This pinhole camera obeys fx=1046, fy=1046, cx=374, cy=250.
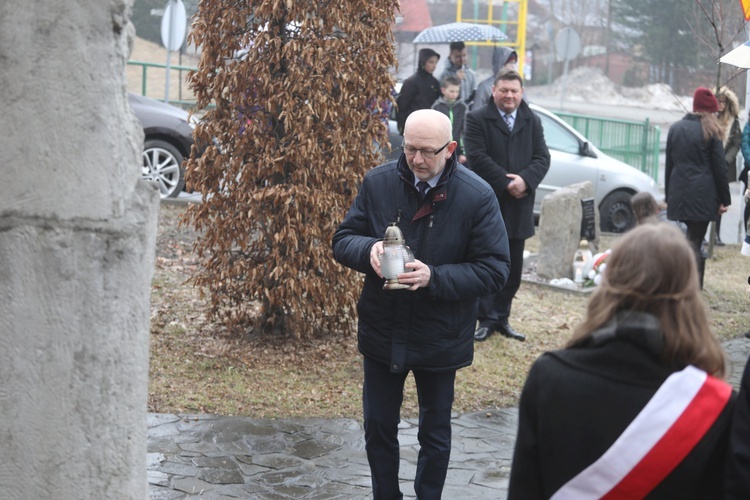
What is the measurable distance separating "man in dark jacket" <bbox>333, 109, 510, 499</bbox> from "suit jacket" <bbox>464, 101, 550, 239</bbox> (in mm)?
3441

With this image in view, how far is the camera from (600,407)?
2.61 metres

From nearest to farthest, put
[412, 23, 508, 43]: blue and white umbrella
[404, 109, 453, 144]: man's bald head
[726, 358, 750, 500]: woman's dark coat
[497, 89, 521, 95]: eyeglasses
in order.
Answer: [726, 358, 750, 500]: woman's dark coat
[404, 109, 453, 144]: man's bald head
[497, 89, 521, 95]: eyeglasses
[412, 23, 508, 43]: blue and white umbrella

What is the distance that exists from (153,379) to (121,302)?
4172 mm

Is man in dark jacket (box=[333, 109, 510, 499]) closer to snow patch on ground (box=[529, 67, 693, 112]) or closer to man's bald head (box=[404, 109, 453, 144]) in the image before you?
man's bald head (box=[404, 109, 453, 144])

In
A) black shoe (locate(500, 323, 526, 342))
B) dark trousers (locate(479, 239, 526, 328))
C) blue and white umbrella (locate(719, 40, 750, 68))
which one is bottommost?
black shoe (locate(500, 323, 526, 342))

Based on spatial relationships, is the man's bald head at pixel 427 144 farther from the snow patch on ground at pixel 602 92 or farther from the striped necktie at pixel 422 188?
the snow patch on ground at pixel 602 92

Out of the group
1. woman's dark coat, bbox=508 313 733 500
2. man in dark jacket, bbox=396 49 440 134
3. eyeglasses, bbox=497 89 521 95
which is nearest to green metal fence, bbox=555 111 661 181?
man in dark jacket, bbox=396 49 440 134

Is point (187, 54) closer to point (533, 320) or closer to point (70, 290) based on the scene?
point (533, 320)

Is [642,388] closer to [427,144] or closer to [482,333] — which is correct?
[427,144]

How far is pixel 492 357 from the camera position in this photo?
8094 millimetres

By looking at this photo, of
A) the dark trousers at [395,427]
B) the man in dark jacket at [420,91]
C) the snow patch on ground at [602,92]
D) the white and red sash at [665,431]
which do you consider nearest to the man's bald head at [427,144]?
the dark trousers at [395,427]

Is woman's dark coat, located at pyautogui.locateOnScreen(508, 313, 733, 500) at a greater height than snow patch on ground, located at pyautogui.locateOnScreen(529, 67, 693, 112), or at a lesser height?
lesser

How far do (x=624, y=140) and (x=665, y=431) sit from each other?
20.4 metres

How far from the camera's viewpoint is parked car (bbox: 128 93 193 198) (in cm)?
1369
